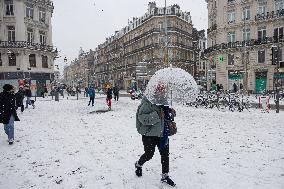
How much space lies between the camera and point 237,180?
16.2 ft

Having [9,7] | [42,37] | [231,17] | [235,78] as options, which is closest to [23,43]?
[42,37]

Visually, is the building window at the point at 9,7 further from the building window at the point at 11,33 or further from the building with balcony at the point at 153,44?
the building with balcony at the point at 153,44

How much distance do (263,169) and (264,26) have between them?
35.2 meters

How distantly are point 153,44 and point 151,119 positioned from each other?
2062 inches

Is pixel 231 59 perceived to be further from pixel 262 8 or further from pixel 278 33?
pixel 262 8

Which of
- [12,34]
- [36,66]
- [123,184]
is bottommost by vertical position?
[123,184]

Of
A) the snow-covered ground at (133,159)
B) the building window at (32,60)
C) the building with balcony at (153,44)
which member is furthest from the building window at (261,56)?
the building window at (32,60)

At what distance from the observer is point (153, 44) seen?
5562cm

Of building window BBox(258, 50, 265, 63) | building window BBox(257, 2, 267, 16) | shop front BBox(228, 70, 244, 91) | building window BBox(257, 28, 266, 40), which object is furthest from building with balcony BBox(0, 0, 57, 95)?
building window BBox(257, 2, 267, 16)

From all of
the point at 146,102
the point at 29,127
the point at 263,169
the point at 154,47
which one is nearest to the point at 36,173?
the point at 146,102

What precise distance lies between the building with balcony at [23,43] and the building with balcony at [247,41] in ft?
88.9

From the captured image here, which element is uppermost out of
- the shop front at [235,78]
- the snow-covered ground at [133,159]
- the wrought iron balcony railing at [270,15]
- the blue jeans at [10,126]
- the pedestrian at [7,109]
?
the wrought iron balcony railing at [270,15]

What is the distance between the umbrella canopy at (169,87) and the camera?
457cm

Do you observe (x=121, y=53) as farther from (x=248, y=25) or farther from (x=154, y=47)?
(x=248, y=25)
